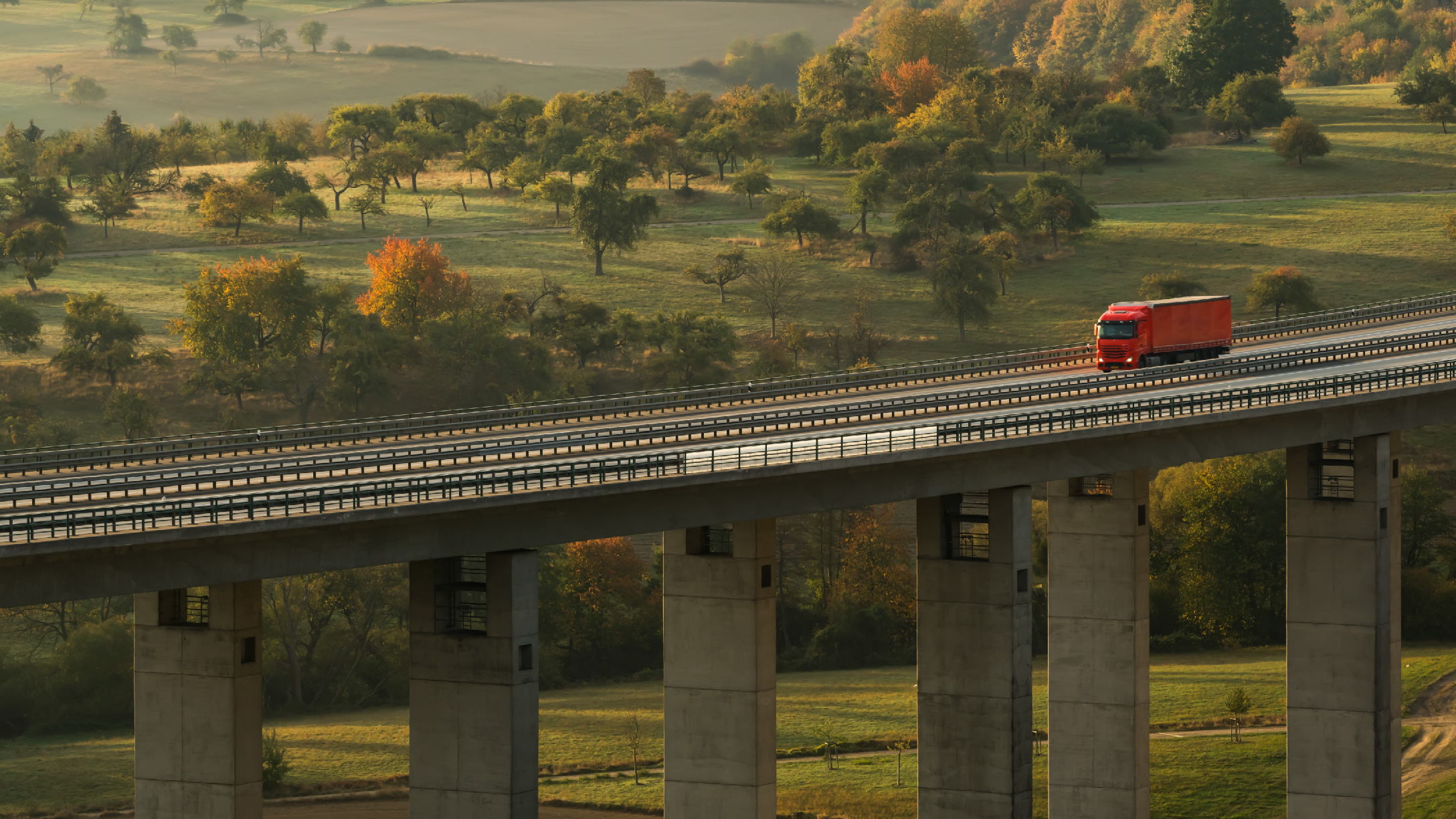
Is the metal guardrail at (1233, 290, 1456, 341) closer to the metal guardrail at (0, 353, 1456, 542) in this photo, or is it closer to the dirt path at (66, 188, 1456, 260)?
the metal guardrail at (0, 353, 1456, 542)

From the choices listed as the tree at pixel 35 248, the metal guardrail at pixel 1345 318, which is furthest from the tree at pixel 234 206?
the metal guardrail at pixel 1345 318

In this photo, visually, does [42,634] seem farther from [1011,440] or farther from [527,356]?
[1011,440]

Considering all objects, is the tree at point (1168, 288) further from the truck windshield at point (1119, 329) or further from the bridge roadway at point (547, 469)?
the bridge roadway at point (547, 469)

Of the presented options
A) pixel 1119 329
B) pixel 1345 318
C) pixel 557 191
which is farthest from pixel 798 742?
pixel 557 191

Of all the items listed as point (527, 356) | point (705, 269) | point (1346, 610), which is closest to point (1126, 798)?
point (1346, 610)

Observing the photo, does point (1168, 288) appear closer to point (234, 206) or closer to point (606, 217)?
point (606, 217)

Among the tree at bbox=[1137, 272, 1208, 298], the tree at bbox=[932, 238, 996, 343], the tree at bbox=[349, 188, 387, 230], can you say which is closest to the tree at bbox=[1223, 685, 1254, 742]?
the tree at bbox=[932, 238, 996, 343]

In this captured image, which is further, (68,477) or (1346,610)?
(1346,610)
